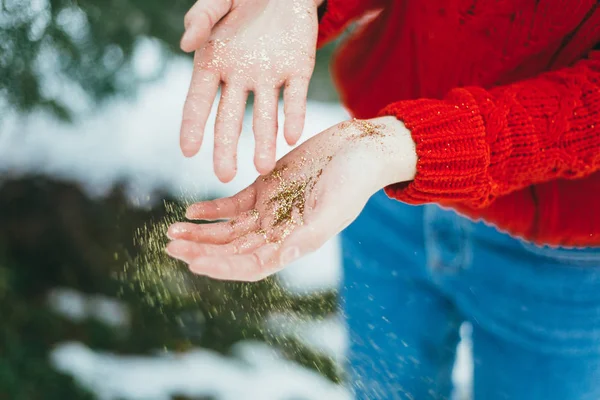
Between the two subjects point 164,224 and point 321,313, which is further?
point 321,313

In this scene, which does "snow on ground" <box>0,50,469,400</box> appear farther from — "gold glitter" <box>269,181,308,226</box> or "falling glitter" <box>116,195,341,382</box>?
"gold glitter" <box>269,181,308,226</box>

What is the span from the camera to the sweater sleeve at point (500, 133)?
0.41 metres

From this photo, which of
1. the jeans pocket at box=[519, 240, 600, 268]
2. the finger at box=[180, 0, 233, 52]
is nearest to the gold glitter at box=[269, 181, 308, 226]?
the finger at box=[180, 0, 233, 52]

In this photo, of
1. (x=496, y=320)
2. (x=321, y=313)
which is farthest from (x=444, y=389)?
(x=321, y=313)

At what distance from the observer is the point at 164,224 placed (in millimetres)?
806

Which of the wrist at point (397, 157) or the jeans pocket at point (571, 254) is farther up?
the jeans pocket at point (571, 254)

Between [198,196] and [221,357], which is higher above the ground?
[198,196]

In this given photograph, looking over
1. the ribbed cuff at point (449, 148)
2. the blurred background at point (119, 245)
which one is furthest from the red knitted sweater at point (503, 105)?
the blurred background at point (119, 245)

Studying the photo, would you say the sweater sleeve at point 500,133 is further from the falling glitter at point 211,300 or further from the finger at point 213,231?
the falling glitter at point 211,300

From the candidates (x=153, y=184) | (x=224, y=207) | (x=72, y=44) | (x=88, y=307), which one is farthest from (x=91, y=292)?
(x=224, y=207)

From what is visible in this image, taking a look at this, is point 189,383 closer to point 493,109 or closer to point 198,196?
point 198,196

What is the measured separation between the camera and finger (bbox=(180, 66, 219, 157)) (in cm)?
43

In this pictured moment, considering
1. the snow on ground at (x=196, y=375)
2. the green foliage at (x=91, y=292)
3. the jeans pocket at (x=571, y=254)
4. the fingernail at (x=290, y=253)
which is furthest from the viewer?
the snow on ground at (x=196, y=375)

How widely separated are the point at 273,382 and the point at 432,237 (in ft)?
2.32
